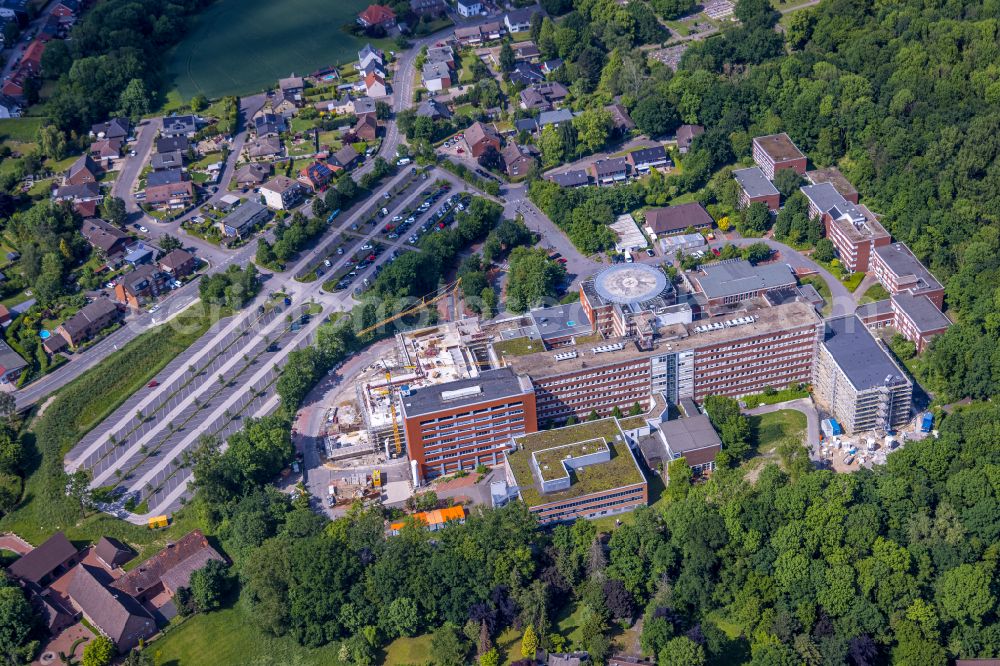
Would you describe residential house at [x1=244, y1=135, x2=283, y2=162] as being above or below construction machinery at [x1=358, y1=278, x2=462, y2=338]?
above

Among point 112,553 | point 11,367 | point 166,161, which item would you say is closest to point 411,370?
point 112,553

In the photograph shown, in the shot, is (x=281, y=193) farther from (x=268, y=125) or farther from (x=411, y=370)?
(x=411, y=370)

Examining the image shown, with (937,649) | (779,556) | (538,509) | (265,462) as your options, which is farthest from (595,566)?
(265,462)

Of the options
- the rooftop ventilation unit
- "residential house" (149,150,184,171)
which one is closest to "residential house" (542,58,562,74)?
"residential house" (149,150,184,171)

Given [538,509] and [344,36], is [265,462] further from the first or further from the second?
[344,36]

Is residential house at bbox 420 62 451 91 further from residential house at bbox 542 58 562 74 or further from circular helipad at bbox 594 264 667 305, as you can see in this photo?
circular helipad at bbox 594 264 667 305

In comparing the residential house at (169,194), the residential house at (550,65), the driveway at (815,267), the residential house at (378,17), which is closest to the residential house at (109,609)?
the residential house at (169,194)

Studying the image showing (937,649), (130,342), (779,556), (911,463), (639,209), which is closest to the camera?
(937,649)
